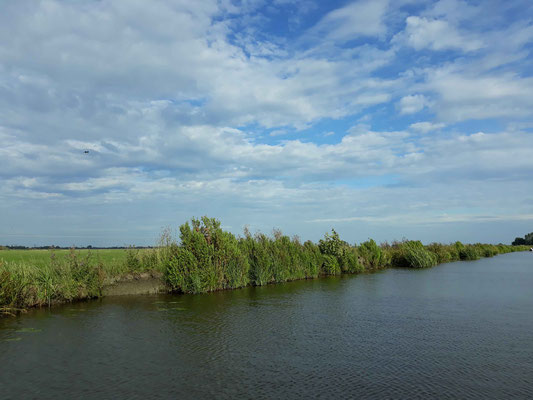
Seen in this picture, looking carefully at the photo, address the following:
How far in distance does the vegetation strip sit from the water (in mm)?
1150

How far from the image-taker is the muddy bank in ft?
60.8

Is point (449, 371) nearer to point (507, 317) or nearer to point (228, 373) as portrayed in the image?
point (228, 373)

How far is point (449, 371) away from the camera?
810 centimetres

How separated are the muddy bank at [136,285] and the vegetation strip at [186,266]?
195 mm

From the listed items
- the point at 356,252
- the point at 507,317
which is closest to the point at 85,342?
the point at 507,317

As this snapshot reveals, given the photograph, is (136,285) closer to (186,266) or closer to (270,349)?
(186,266)

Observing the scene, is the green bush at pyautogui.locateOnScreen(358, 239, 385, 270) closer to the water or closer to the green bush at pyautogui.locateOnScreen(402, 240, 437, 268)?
the green bush at pyautogui.locateOnScreen(402, 240, 437, 268)

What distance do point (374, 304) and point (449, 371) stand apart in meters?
8.38

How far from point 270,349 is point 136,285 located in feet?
39.5

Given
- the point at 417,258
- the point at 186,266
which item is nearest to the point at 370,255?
the point at 417,258

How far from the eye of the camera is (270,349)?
9648 mm

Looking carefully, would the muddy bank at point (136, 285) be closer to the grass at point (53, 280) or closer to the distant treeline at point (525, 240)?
the grass at point (53, 280)

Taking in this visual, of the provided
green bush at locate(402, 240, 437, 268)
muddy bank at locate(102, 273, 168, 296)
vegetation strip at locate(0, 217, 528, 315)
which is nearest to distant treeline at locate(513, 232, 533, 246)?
green bush at locate(402, 240, 437, 268)

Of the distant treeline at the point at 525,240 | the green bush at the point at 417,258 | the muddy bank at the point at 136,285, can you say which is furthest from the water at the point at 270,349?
the distant treeline at the point at 525,240
